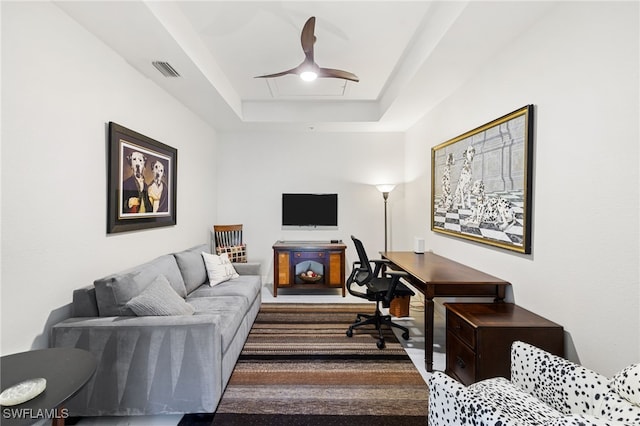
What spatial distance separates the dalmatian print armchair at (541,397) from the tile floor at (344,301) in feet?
3.42

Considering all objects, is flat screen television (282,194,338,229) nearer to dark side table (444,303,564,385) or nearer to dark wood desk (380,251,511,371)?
dark wood desk (380,251,511,371)

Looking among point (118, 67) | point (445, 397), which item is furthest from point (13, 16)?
point (445, 397)

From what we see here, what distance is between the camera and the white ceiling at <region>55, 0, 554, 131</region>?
6.33 feet

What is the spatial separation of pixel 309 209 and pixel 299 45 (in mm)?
2573

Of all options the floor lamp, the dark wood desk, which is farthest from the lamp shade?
the dark wood desk

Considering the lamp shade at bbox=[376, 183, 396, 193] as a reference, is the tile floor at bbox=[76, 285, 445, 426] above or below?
below

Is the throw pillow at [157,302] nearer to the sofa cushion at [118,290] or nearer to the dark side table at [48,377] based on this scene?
the sofa cushion at [118,290]

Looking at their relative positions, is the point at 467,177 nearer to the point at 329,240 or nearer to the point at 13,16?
the point at 329,240

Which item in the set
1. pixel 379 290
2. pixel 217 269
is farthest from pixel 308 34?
pixel 217 269

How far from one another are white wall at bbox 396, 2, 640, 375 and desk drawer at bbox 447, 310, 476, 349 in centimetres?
51

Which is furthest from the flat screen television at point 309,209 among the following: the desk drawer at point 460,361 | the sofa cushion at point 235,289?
the desk drawer at point 460,361

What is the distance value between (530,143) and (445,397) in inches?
69.4

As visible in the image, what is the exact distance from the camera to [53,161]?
1804 millimetres

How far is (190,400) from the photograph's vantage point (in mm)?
1831
